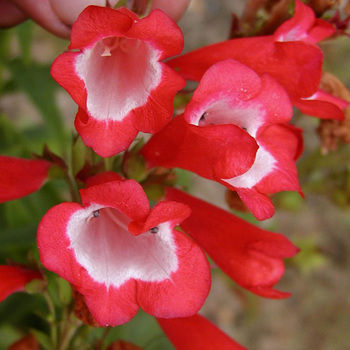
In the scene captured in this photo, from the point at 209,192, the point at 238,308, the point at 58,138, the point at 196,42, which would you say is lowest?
the point at 238,308

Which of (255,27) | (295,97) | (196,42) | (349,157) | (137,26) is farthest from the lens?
(196,42)


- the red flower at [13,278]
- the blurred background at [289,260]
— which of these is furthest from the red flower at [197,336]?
the blurred background at [289,260]

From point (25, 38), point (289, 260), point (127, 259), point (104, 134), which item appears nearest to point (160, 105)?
point (104, 134)

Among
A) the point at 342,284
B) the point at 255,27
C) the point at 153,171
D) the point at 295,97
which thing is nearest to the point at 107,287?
the point at 153,171

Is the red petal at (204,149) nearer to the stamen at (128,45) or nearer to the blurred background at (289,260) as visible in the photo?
the stamen at (128,45)

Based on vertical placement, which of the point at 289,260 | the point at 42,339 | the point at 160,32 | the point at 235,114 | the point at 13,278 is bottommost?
the point at 289,260

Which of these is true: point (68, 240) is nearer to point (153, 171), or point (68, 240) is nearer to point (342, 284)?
point (153, 171)

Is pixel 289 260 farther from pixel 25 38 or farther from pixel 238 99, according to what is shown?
pixel 238 99

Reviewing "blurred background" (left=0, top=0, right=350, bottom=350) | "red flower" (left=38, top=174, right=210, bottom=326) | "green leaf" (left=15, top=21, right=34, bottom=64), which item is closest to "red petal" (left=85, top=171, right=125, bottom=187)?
"red flower" (left=38, top=174, right=210, bottom=326)
